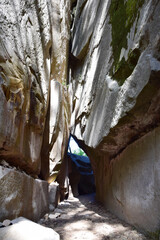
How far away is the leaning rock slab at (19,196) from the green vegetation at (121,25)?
6.50ft

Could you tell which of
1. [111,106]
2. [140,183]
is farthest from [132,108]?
[140,183]

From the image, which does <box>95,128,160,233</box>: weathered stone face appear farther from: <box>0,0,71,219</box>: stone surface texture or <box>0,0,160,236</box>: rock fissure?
<box>0,0,71,219</box>: stone surface texture

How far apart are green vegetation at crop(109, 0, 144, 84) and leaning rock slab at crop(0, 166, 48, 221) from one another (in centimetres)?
198

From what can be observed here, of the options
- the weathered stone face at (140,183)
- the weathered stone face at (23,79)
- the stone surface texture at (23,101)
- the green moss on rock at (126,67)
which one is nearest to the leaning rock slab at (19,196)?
the stone surface texture at (23,101)

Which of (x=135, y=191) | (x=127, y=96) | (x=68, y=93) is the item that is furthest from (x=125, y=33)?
(x=68, y=93)

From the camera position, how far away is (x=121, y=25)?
280 cm

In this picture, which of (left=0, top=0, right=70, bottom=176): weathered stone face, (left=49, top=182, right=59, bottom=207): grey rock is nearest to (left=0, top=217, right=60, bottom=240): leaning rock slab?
(left=0, top=0, right=70, bottom=176): weathered stone face

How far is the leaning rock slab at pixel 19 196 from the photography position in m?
2.00

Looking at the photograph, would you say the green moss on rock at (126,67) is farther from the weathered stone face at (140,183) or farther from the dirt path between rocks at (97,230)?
the dirt path between rocks at (97,230)

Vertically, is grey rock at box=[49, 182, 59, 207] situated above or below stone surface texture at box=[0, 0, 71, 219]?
below

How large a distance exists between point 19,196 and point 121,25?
9.64ft

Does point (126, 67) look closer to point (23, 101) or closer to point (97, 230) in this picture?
point (23, 101)

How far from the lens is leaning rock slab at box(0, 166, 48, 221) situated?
200 cm

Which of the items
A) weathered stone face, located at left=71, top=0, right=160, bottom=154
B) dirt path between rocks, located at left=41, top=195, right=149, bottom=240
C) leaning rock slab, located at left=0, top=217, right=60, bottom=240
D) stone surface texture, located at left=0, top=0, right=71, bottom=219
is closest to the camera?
leaning rock slab, located at left=0, top=217, right=60, bottom=240
